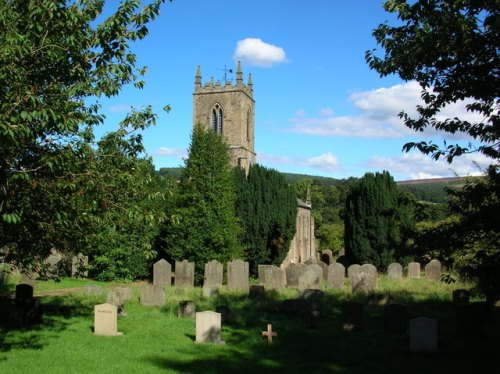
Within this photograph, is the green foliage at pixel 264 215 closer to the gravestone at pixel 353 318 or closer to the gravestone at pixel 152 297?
the gravestone at pixel 152 297

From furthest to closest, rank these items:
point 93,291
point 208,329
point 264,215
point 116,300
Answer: point 264,215 < point 93,291 < point 116,300 < point 208,329

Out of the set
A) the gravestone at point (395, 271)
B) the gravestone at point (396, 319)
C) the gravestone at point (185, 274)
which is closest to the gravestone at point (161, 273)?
the gravestone at point (185, 274)

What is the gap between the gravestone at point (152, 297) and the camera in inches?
607

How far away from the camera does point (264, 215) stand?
28.6m

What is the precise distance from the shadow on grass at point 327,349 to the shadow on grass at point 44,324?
273 centimetres

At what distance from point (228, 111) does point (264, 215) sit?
28.6 m

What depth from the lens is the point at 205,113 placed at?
56.0 metres

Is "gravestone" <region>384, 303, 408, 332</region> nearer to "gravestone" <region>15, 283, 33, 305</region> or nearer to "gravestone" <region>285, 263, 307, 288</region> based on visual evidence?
"gravestone" <region>15, 283, 33, 305</region>

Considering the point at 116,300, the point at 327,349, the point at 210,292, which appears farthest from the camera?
the point at 210,292

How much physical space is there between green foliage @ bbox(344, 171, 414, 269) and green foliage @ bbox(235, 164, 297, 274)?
11.6ft

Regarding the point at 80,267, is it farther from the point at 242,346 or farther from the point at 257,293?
the point at 257,293

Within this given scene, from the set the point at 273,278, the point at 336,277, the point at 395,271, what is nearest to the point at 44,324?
the point at 273,278

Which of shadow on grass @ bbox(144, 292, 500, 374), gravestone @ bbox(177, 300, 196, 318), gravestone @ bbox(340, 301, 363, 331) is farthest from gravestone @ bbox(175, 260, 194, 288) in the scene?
gravestone @ bbox(340, 301, 363, 331)

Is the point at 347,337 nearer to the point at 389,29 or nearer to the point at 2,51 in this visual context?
the point at 389,29
